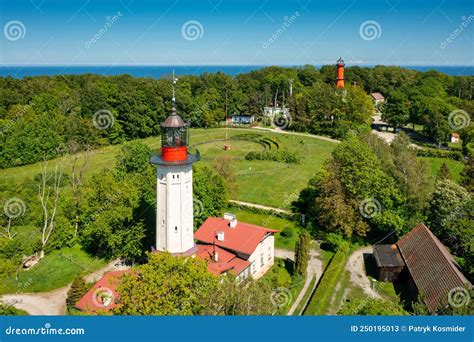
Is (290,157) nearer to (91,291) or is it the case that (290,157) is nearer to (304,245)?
(304,245)

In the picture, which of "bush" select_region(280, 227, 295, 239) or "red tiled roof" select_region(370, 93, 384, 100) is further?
"red tiled roof" select_region(370, 93, 384, 100)

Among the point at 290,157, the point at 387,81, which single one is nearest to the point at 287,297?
the point at 290,157

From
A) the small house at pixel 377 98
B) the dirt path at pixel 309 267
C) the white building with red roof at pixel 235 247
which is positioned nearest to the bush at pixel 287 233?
the dirt path at pixel 309 267

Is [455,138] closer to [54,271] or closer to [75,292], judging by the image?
[54,271]

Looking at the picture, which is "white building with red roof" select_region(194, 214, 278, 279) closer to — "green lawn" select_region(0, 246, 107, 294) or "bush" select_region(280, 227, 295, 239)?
"bush" select_region(280, 227, 295, 239)

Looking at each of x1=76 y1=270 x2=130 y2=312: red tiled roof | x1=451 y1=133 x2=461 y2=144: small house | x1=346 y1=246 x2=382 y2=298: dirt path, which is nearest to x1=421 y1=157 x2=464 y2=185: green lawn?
x1=451 y1=133 x2=461 y2=144: small house

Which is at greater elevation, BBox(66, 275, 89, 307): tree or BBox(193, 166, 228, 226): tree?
BBox(193, 166, 228, 226): tree
